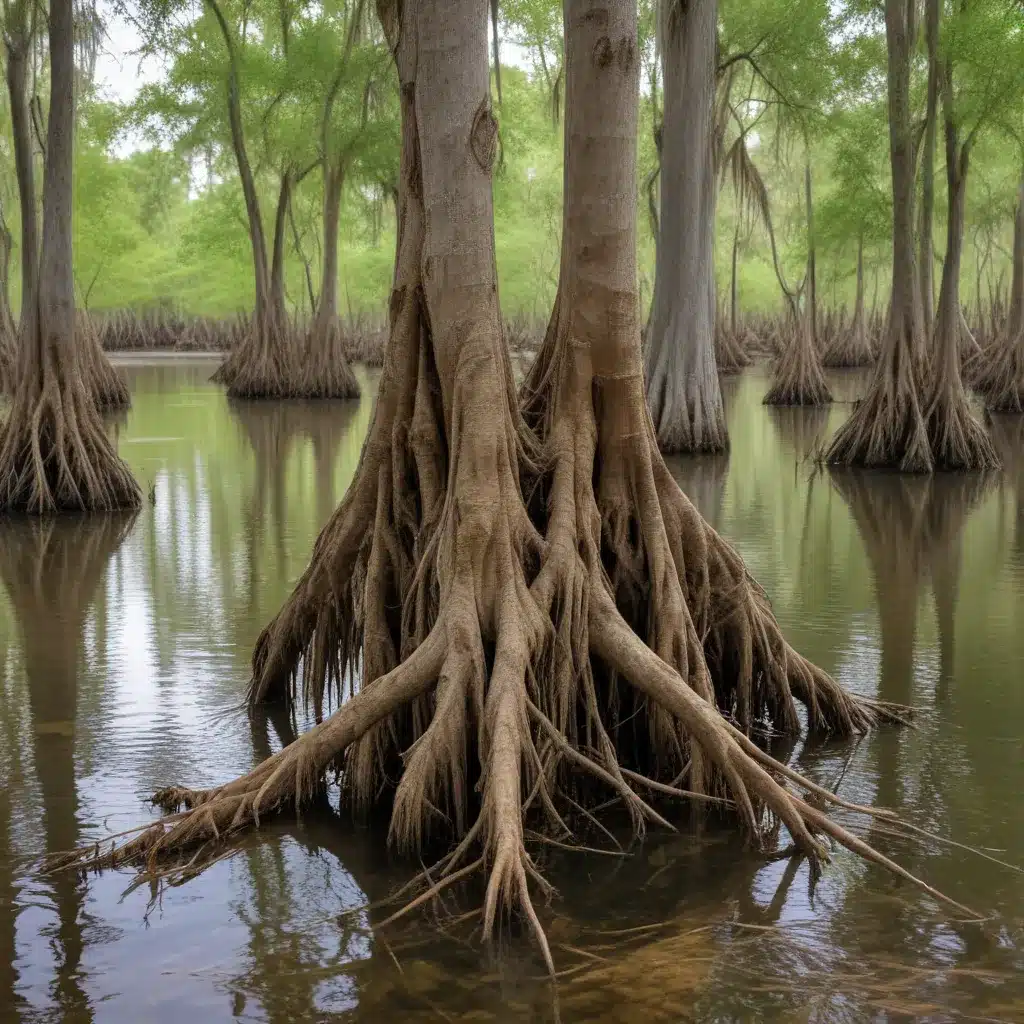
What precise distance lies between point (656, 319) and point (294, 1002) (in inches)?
415

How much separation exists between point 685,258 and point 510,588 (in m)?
9.38

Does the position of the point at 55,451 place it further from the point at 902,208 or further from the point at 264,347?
the point at 264,347

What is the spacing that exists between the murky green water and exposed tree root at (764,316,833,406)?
42.6 feet

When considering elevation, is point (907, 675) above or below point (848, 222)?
below

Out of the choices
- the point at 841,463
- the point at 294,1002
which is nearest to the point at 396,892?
the point at 294,1002

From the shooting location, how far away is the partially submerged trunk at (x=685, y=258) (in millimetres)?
12203

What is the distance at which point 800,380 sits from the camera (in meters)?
20.6

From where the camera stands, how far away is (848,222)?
2048 cm

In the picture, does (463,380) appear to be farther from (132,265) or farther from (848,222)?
(132,265)

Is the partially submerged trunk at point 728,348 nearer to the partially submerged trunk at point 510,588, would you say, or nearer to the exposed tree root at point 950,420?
the exposed tree root at point 950,420

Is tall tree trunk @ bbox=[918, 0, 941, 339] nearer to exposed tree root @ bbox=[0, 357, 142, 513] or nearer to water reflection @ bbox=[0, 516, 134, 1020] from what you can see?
exposed tree root @ bbox=[0, 357, 142, 513]

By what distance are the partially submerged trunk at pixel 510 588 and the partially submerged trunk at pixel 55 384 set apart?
4829 millimetres

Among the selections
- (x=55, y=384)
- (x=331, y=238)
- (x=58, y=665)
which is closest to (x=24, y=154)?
(x=55, y=384)

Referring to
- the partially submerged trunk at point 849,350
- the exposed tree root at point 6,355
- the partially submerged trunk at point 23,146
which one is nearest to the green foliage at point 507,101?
the partially submerged trunk at point 23,146
